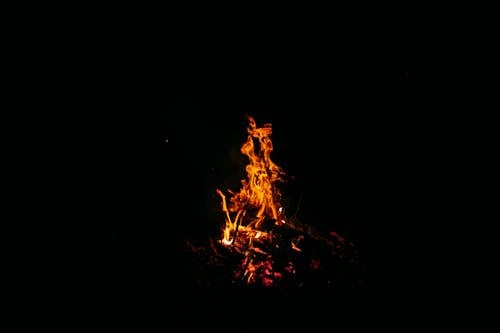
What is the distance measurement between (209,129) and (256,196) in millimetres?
1199

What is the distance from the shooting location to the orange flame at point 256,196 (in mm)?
4602

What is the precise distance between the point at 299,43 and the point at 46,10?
9.39 ft

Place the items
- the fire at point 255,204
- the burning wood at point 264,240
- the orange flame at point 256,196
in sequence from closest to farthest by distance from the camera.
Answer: the burning wood at point 264,240
the fire at point 255,204
the orange flame at point 256,196

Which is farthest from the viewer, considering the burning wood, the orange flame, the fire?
the orange flame

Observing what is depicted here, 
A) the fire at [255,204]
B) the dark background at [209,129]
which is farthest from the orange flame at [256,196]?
the dark background at [209,129]

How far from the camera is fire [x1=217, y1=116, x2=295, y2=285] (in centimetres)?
449

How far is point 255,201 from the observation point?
4.83 m

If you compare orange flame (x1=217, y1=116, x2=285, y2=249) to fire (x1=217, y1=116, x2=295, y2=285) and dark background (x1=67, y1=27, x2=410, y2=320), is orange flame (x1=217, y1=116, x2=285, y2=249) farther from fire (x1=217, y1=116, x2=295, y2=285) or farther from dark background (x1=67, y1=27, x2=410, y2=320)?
dark background (x1=67, y1=27, x2=410, y2=320)

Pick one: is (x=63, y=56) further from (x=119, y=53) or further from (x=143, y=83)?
(x=143, y=83)

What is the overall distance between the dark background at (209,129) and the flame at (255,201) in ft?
1.01

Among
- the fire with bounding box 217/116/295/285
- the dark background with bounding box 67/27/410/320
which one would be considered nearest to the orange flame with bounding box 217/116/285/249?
the fire with bounding box 217/116/295/285

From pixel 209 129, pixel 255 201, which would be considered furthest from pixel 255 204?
pixel 209 129

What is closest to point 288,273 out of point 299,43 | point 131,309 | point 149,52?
point 131,309

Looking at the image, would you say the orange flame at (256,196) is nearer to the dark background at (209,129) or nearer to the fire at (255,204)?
the fire at (255,204)
